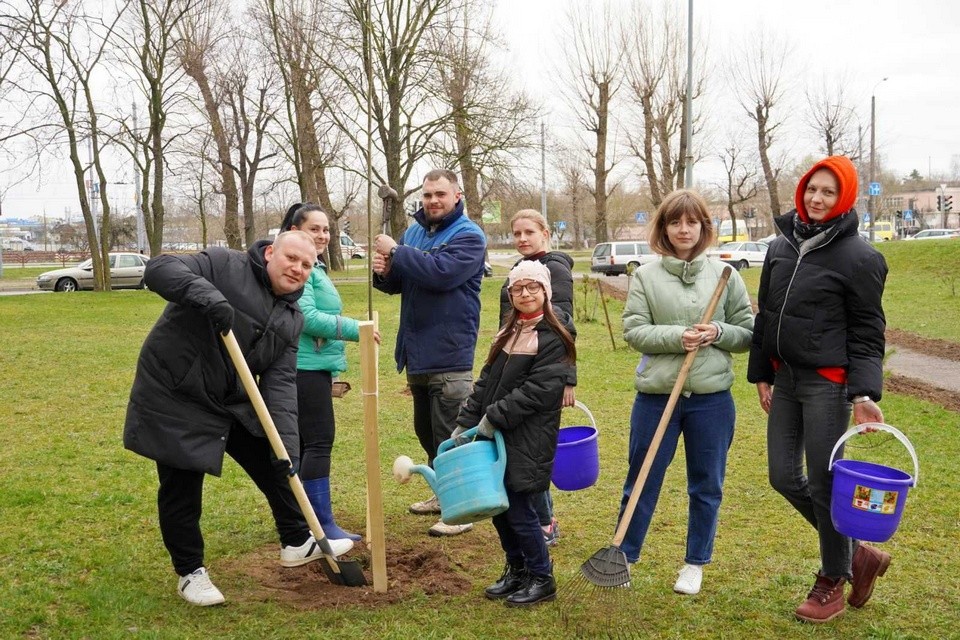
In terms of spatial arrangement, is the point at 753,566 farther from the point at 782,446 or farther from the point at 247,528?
the point at 247,528

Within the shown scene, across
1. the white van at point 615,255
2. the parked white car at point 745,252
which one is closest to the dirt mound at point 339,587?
the white van at point 615,255

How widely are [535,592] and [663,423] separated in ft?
3.16

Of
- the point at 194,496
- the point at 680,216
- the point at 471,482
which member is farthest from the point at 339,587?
the point at 680,216

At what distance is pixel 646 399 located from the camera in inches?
159

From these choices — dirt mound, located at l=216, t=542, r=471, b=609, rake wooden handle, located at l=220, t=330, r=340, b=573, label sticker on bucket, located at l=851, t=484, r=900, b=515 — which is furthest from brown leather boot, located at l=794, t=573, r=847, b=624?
rake wooden handle, located at l=220, t=330, r=340, b=573

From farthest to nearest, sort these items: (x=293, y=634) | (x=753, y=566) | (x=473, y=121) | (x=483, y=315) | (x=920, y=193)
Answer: (x=920, y=193), (x=473, y=121), (x=483, y=315), (x=753, y=566), (x=293, y=634)

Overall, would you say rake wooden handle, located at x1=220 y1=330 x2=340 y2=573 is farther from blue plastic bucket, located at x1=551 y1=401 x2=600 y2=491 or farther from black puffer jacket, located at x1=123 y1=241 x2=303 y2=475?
blue plastic bucket, located at x1=551 y1=401 x2=600 y2=491

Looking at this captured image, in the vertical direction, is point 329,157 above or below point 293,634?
above

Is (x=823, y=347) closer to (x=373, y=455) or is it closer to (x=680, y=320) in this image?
(x=680, y=320)

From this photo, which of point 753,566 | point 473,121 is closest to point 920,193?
point 473,121

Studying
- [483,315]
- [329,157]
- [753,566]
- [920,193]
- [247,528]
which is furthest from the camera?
[920,193]

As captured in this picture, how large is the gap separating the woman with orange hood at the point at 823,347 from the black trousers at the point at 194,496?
7.77 feet

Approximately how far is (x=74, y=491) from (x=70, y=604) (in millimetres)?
1999

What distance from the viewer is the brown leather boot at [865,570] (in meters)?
3.76
